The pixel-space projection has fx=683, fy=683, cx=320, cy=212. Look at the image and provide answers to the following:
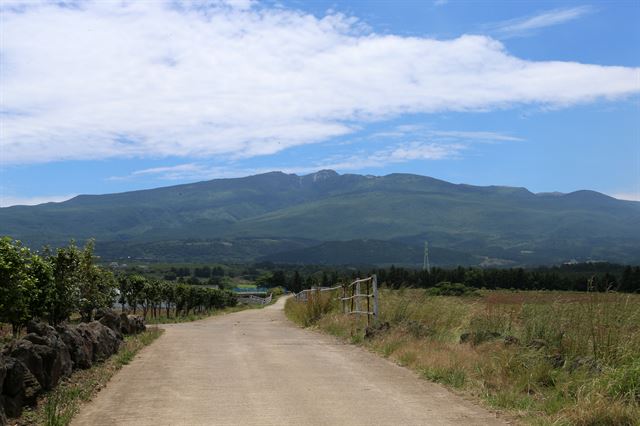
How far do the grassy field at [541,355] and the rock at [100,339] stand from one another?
529cm

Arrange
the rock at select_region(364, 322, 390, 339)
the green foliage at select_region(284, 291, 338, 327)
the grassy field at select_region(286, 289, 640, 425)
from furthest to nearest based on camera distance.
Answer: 1. the green foliage at select_region(284, 291, 338, 327)
2. the rock at select_region(364, 322, 390, 339)
3. the grassy field at select_region(286, 289, 640, 425)

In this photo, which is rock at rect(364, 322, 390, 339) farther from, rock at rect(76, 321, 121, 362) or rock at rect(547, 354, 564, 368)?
rock at rect(547, 354, 564, 368)

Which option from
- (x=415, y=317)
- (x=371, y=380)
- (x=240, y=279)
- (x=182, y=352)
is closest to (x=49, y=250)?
(x=182, y=352)

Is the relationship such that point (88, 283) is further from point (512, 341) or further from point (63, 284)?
point (512, 341)

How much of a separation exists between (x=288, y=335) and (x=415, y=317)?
3821 millimetres

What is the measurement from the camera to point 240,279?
183 m

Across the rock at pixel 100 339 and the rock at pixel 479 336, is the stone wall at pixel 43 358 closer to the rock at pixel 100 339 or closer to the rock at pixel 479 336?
the rock at pixel 100 339

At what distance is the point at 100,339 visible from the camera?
12.4 meters

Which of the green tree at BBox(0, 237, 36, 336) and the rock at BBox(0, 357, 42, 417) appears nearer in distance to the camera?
the rock at BBox(0, 357, 42, 417)

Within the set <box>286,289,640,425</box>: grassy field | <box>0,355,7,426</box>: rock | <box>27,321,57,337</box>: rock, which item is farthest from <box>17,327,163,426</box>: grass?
<box>286,289,640,425</box>: grassy field

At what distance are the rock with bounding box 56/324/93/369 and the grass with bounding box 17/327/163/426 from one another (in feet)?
0.47

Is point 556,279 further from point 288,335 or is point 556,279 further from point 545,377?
point 545,377

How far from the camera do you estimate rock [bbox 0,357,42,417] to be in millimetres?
7435

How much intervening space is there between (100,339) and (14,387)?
16.1 ft
